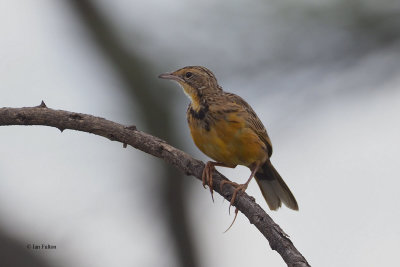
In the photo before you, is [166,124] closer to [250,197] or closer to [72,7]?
[72,7]

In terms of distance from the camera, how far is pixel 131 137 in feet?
18.5

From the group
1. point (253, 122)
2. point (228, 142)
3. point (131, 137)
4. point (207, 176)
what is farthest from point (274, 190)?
point (131, 137)

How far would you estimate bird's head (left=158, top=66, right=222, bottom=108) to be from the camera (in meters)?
7.55

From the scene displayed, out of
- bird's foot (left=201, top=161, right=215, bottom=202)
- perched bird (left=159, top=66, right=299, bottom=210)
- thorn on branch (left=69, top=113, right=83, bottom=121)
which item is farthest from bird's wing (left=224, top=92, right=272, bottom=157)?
thorn on branch (left=69, top=113, right=83, bottom=121)

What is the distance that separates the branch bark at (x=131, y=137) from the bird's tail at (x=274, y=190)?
2067 mm

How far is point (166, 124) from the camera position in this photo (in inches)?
373

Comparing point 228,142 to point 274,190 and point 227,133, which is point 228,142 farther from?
point 274,190

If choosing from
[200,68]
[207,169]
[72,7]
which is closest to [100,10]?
[72,7]

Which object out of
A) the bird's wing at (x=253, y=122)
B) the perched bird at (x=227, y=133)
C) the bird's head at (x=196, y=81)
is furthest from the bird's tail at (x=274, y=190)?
the bird's head at (x=196, y=81)

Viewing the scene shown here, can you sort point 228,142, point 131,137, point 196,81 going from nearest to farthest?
point 131,137, point 228,142, point 196,81

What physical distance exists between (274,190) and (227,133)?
4.33 ft

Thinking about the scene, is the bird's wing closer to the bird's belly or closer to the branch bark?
the bird's belly

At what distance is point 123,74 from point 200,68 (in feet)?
7.90

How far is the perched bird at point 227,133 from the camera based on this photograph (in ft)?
22.5
